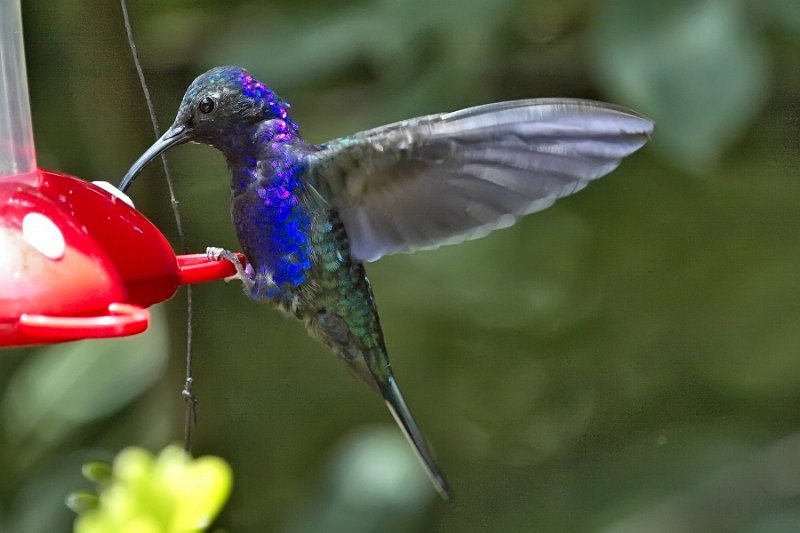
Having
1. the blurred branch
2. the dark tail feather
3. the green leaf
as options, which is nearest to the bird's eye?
the dark tail feather

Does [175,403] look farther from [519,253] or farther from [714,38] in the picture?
[714,38]

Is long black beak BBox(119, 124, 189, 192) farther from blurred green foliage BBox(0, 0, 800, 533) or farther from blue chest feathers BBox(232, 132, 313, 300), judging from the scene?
blurred green foliage BBox(0, 0, 800, 533)

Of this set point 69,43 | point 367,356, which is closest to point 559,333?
point 367,356

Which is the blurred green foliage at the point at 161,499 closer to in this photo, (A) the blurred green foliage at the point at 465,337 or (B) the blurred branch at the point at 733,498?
(A) the blurred green foliage at the point at 465,337

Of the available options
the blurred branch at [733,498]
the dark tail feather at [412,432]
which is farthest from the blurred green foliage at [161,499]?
Result: the blurred branch at [733,498]

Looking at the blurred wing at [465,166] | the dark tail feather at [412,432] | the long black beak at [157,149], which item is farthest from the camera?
the dark tail feather at [412,432]

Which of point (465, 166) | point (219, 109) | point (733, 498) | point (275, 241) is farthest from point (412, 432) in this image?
point (733, 498)
